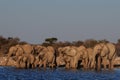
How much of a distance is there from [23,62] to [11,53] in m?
5.54

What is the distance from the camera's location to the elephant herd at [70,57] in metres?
67.3

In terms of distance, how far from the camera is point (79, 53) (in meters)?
69.2

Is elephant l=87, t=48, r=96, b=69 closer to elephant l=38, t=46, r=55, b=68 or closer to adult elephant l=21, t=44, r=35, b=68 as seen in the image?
elephant l=38, t=46, r=55, b=68

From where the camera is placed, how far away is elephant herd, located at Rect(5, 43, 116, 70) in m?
67.3

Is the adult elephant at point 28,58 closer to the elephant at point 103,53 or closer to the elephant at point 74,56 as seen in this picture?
the elephant at point 74,56

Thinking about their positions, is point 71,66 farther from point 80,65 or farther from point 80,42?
point 80,42

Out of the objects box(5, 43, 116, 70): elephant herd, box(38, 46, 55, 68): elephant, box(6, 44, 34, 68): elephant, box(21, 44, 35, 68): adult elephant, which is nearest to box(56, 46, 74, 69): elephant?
box(5, 43, 116, 70): elephant herd

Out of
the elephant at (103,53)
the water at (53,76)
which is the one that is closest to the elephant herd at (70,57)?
the elephant at (103,53)

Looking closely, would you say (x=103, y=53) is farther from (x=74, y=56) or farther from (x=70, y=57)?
(x=70, y=57)

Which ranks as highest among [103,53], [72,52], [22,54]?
[72,52]

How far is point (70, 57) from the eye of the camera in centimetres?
6962

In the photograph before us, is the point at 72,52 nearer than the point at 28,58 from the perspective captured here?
No

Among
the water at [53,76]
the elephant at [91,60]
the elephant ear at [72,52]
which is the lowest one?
the water at [53,76]

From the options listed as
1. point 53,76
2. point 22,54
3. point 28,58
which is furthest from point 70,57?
point 53,76
